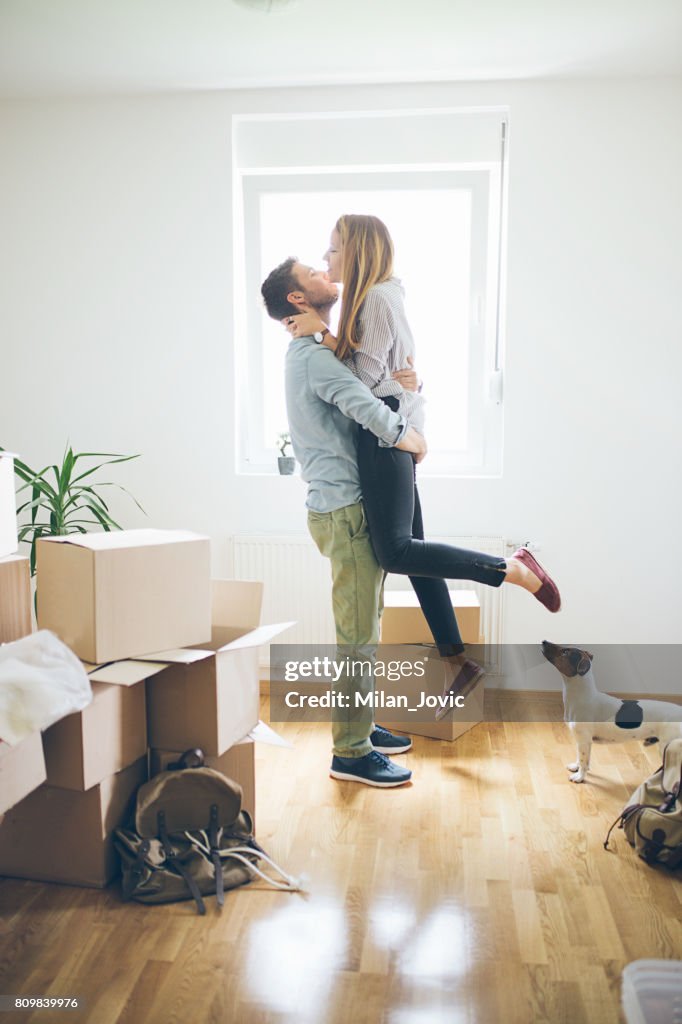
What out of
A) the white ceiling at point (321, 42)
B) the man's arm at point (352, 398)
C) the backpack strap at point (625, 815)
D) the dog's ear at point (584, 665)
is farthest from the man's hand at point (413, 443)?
the white ceiling at point (321, 42)

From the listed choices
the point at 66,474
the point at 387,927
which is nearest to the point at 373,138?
the point at 66,474

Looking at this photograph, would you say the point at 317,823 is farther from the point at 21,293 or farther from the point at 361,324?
the point at 21,293

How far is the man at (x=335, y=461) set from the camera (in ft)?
8.10

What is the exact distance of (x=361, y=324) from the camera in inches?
98.0

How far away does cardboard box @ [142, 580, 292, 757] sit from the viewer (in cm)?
210

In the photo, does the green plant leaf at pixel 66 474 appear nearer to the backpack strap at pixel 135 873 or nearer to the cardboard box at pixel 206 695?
the cardboard box at pixel 206 695

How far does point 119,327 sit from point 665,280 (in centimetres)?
211

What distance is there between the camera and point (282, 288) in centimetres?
254

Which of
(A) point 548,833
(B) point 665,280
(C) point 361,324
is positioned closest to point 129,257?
(C) point 361,324

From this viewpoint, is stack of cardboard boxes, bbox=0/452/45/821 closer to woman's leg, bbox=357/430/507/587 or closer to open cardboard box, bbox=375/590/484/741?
woman's leg, bbox=357/430/507/587

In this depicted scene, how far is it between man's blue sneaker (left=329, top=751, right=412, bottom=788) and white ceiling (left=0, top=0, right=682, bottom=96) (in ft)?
7.51

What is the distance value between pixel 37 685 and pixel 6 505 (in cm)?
50

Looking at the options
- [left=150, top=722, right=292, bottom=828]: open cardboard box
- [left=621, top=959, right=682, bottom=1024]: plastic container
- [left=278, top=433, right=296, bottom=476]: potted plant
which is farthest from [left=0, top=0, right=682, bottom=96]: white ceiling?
[left=621, top=959, right=682, bottom=1024]: plastic container

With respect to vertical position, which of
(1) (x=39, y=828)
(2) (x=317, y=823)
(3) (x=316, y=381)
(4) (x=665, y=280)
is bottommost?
(2) (x=317, y=823)
